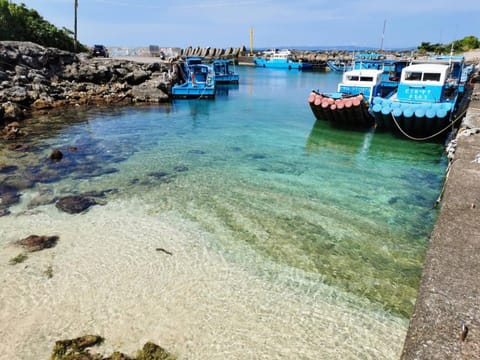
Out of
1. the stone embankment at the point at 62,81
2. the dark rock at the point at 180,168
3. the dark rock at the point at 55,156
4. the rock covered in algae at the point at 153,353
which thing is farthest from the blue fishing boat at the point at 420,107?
the stone embankment at the point at 62,81

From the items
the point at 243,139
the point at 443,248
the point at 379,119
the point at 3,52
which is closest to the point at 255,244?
the point at 443,248

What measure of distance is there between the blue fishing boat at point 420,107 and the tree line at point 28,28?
3588 cm

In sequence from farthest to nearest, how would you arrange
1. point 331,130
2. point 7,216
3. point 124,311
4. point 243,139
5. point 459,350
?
1. point 331,130
2. point 243,139
3. point 7,216
4. point 124,311
5. point 459,350

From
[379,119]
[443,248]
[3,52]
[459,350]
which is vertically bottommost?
[459,350]

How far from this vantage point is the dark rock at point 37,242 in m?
7.33

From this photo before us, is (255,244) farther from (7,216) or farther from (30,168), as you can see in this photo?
(30,168)

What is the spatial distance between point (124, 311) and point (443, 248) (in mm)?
5232

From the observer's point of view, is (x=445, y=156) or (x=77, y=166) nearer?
(x=77, y=166)

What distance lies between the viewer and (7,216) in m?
8.62

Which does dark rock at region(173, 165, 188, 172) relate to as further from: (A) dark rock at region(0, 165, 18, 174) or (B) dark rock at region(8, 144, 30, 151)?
(B) dark rock at region(8, 144, 30, 151)

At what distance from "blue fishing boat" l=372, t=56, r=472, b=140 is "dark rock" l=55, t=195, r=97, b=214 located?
1446cm

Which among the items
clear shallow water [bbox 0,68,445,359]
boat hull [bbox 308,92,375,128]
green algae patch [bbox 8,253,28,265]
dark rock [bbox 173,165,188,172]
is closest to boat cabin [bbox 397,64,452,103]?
boat hull [bbox 308,92,375,128]

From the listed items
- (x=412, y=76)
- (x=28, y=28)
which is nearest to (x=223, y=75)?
(x=28, y=28)

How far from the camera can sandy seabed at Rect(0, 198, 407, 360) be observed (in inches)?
197
